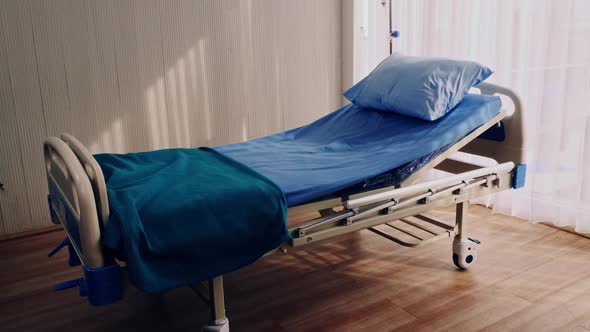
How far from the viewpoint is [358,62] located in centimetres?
367

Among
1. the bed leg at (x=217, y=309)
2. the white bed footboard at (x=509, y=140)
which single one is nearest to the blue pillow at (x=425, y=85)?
the white bed footboard at (x=509, y=140)

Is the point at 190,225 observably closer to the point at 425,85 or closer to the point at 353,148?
the point at 353,148

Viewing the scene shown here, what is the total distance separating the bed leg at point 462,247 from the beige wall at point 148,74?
5.38ft

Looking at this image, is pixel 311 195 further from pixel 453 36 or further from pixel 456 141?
pixel 453 36

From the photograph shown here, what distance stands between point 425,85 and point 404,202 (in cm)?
59

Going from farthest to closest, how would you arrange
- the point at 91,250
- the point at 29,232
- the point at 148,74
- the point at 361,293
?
the point at 148,74 < the point at 29,232 < the point at 361,293 < the point at 91,250

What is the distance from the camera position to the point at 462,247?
7.29ft

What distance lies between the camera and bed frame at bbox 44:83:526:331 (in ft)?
4.50

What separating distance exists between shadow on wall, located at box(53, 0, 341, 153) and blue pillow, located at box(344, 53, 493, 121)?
3.73 ft

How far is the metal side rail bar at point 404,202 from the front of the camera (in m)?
1.72

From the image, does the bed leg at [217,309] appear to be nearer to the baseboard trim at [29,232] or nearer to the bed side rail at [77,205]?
the bed side rail at [77,205]

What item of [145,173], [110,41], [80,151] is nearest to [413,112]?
[145,173]

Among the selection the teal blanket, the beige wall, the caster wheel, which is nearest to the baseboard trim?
the beige wall

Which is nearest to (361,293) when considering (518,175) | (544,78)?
(518,175)
